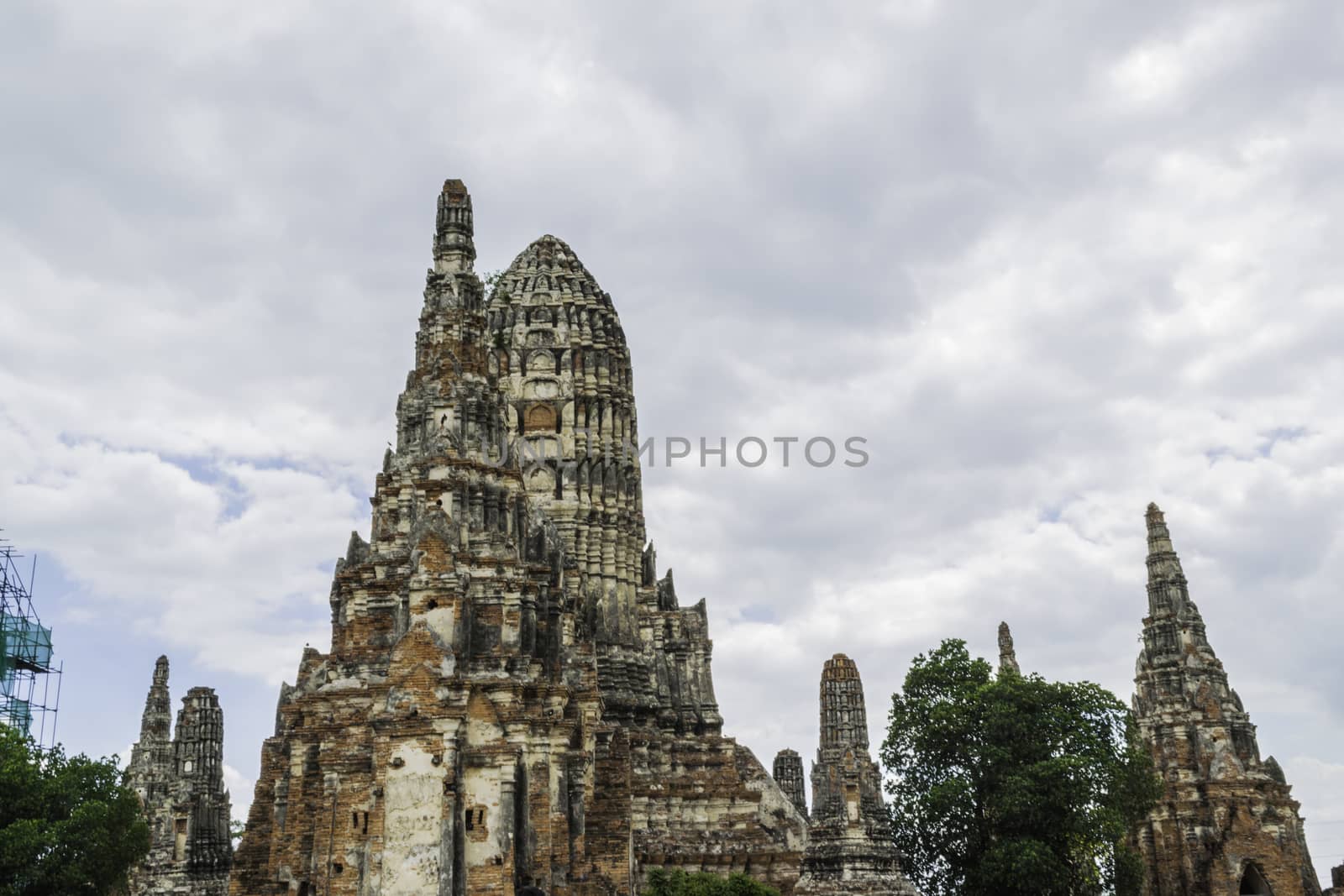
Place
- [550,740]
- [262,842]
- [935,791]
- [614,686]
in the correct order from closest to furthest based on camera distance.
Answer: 1. [550,740]
2. [262,842]
3. [935,791]
4. [614,686]

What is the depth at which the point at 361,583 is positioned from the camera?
32031 millimetres

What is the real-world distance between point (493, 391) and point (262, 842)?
1265cm

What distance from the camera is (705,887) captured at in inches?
1201

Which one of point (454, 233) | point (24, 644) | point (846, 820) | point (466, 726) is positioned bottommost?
point (846, 820)

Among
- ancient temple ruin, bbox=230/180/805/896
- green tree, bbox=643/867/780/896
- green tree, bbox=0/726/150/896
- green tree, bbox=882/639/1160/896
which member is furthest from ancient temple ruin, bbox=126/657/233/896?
green tree, bbox=882/639/1160/896

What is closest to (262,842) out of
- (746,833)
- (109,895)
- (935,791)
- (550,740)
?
(550,740)

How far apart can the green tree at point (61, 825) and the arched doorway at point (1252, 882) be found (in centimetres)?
3732

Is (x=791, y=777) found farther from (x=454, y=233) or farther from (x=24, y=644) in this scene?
(x=24, y=644)

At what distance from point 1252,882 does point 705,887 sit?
2731cm

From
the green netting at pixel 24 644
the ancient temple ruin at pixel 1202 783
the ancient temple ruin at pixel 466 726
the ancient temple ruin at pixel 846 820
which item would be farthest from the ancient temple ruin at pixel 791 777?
the green netting at pixel 24 644

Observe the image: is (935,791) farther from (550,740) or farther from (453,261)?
(453,261)

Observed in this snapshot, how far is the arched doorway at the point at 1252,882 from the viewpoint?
156 feet

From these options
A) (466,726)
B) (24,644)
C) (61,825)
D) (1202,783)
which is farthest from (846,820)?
(24,644)

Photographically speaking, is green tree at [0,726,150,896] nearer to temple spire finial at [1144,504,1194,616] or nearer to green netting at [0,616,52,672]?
green netting at [0,616,52,672]
